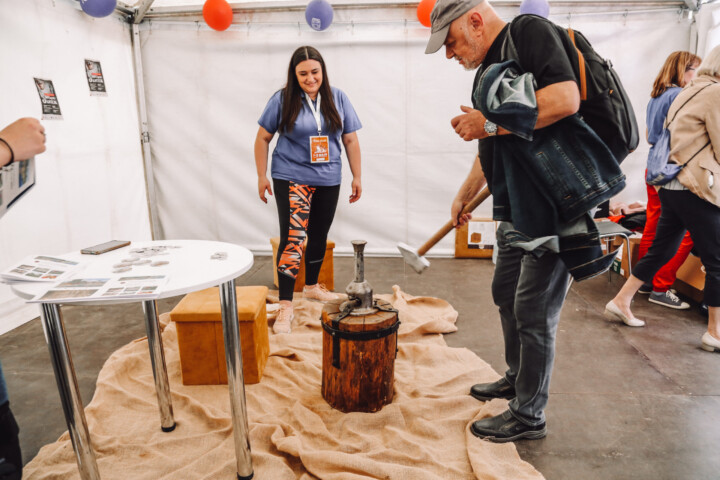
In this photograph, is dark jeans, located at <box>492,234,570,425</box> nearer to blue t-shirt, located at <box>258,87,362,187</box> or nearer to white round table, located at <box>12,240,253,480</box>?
white round table, located at <box>12,240,253,480</box>

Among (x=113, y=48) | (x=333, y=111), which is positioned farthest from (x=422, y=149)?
(x=113, y=48)

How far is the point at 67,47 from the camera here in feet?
10.9

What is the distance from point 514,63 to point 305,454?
1.42 m

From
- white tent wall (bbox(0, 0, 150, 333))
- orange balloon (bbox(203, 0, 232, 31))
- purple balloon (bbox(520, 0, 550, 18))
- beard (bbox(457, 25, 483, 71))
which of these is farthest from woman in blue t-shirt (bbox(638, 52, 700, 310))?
white tent wall (bbox(0, 0, 150, 333))

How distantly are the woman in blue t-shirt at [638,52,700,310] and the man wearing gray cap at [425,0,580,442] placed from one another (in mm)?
1710

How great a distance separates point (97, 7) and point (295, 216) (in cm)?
221

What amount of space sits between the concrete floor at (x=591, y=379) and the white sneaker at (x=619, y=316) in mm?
56

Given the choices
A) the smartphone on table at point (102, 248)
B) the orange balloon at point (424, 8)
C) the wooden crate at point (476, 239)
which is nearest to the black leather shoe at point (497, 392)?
the smartphone on table at point (102, 248)

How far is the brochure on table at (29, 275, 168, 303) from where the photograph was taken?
1096 mm

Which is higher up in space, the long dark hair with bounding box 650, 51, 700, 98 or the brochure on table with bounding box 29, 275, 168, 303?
the long dark hair with bounding box 650, 51, 700, 98

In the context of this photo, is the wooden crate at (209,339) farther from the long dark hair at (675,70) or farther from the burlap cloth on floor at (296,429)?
the long dark hair at (675,70)

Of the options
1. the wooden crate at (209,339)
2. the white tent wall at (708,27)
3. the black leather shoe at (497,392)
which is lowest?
the black leather shoe at (497,392)

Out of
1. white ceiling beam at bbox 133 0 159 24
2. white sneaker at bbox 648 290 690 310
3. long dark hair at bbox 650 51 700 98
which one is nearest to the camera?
long dark hair at bbox 650 51 700 98

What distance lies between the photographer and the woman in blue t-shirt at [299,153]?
268 centimetres
